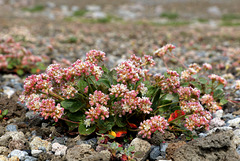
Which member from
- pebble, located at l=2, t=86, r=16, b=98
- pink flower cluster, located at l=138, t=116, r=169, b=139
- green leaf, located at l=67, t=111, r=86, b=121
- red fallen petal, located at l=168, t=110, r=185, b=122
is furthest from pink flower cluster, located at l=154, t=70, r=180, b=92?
pebble, located at l=2, t=86, r=16, b=98

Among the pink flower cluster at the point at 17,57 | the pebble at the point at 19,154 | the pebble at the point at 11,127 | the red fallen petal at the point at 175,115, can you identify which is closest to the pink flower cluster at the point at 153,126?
the red fallen petal at the point at 175,115

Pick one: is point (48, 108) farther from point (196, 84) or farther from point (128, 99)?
point (196, 84)

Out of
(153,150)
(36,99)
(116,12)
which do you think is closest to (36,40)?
(36,99)

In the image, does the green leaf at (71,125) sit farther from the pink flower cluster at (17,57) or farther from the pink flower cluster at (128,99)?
the pink flower cluster at (17,57)

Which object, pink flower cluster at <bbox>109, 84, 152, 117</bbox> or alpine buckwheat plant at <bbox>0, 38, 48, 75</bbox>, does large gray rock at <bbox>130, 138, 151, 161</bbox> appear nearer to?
pink flower cluster at <bbox>109, 84, 152, 117</bbox>

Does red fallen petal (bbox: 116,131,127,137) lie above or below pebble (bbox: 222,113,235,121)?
above

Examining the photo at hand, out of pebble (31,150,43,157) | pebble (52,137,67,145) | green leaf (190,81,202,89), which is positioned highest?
green leaf (190,81,202,89)

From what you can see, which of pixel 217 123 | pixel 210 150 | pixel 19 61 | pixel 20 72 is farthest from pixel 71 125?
pixel 19 61
